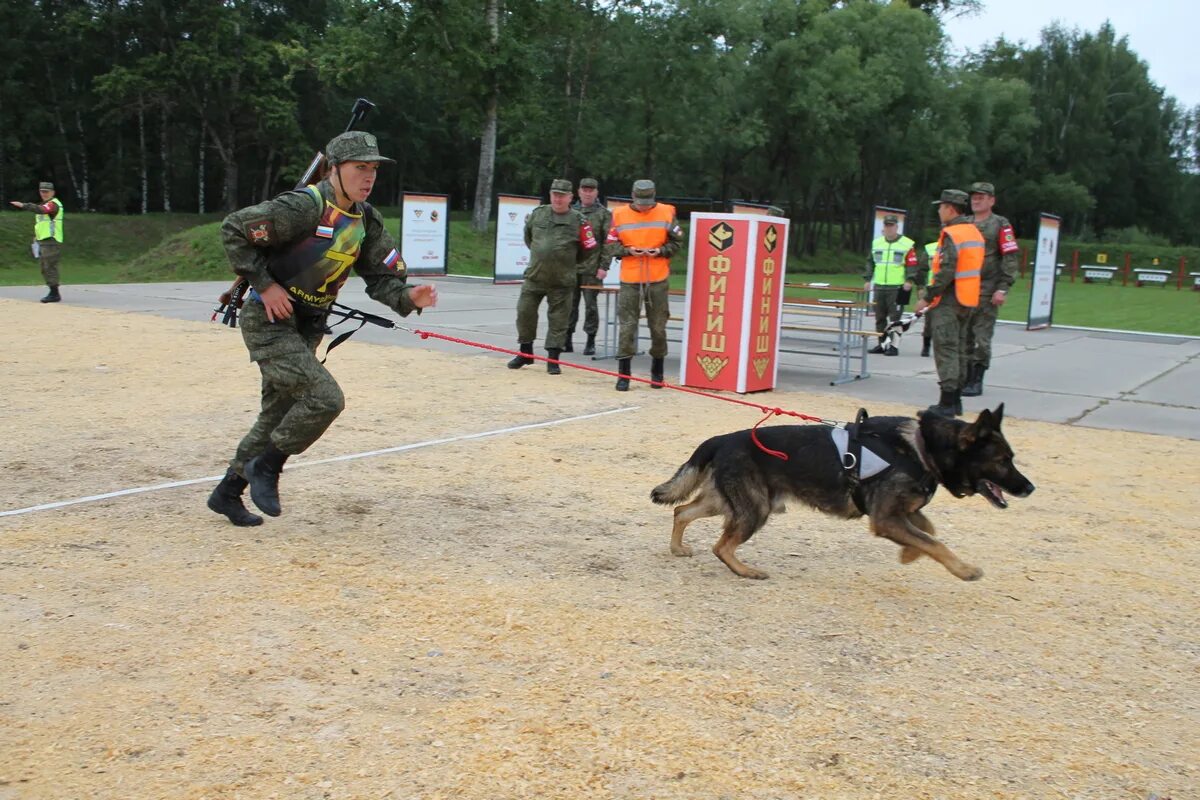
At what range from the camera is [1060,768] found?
10.6ft

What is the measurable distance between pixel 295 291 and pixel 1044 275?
17362mm

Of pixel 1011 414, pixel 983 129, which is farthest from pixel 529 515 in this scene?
pixel 983 129

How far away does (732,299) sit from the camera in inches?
418

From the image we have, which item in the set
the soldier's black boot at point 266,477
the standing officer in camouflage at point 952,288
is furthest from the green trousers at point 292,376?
the standing officer in camouflage at point 952,288

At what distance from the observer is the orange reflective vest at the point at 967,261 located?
9.58 m

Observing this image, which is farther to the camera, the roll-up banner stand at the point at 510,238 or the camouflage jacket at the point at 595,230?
the roll-up banner stand at the point at 510,238

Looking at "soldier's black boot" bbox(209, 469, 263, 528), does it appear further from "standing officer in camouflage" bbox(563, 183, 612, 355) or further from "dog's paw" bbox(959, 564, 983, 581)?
"standing officer in camouflage" bbox(563, 183, 612, 355)

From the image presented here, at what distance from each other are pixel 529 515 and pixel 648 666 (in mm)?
2134

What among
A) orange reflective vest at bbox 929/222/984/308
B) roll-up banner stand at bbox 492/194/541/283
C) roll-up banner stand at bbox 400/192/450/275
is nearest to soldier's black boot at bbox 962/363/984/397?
orange reflective vest at bbox 929/222/984/308

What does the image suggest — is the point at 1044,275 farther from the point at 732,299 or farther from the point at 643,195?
the point at 643,195

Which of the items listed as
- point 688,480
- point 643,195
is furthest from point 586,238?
point 688,480

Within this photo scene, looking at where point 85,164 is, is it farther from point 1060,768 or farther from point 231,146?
point 1060,768

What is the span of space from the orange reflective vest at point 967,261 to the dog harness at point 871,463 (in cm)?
536

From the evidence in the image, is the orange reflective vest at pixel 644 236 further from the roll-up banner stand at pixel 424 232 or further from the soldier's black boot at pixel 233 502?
the roll-up banner stand at pixel 424 232
